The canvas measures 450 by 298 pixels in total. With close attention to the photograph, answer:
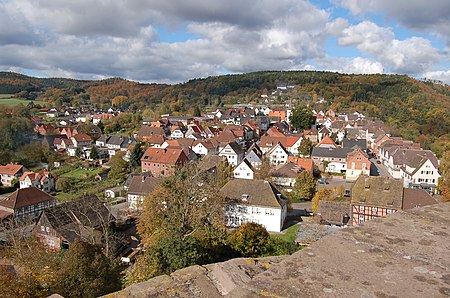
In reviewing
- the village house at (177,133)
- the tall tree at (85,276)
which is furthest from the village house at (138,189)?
the village house at (177,133)

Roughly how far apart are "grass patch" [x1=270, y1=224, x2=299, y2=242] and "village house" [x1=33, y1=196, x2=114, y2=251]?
Answer: 1470 cm

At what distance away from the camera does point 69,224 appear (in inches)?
1230

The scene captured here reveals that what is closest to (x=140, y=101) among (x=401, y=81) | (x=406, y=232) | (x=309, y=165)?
(x=401, y=81)

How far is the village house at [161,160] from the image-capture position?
53.4 metres

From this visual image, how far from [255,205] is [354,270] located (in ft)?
92.7

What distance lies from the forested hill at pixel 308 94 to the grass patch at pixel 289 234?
48.1 meters

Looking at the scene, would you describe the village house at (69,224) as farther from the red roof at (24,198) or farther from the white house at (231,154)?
the white house at (231,154)

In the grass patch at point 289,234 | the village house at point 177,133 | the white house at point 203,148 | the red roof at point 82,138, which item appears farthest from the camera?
the village house at point 177,133

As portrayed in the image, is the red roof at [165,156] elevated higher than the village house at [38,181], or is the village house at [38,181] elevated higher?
the red roof at [165,156]

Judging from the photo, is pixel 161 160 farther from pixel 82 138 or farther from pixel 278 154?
pixel 82 138

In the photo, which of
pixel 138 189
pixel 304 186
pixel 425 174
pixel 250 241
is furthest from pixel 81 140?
pixel 250 241

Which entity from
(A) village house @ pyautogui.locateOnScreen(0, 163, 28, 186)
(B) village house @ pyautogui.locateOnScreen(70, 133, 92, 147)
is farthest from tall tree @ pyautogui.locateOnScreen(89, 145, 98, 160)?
(A) village house @ pyautogui.locateOnScreen(0, 163, 28, 186)

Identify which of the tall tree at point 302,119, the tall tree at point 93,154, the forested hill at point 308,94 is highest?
the forested hill at point 308,94

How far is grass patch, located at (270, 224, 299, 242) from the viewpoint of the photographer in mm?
27544
